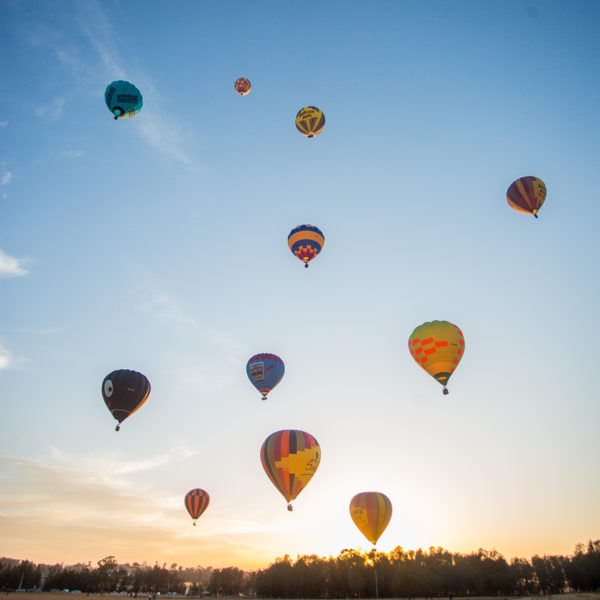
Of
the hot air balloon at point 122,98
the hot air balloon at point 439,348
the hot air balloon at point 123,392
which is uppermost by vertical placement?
the hot air balloon at point 122,98

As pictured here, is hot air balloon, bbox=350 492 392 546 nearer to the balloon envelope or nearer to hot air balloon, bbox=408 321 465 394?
the balloon envelope

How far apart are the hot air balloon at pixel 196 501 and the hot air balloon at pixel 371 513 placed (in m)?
13.7

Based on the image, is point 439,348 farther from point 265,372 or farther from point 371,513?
point 371,513

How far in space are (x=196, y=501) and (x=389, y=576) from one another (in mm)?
45884

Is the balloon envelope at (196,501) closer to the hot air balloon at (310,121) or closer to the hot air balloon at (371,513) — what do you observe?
the hot air balloon at (371,513)

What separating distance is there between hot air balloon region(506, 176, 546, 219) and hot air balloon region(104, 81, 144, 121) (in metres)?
23.2

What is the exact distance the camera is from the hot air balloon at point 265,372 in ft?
93.7

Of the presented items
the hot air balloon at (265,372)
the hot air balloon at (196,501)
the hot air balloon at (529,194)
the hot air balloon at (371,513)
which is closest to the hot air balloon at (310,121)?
the hot air balloon at (529,194)

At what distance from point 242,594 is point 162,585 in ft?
58.9

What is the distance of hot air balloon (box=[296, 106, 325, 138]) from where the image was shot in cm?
3275

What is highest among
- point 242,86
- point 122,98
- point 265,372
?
point 242,86

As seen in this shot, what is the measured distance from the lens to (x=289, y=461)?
2484cm

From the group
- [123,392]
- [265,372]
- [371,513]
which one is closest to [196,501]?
[371,513]

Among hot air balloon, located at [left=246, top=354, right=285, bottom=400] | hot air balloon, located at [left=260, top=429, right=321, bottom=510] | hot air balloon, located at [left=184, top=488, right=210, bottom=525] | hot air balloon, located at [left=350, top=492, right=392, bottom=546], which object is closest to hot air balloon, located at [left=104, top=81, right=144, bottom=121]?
hot air balloon, located at [left=246, top=354, right=285, bottom=400]
